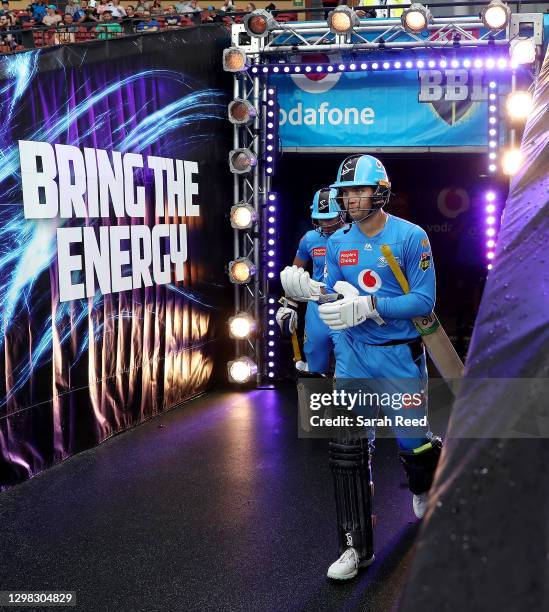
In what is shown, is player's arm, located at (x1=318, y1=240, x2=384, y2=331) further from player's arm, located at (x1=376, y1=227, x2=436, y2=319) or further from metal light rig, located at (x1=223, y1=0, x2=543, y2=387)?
metal light rig, located at (x1=223, y1=0, x2=543, y2=387)

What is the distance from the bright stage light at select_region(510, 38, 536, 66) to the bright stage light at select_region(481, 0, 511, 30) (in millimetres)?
215

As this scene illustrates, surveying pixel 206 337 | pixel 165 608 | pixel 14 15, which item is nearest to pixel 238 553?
pixel 165 608

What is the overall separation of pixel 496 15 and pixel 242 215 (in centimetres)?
302

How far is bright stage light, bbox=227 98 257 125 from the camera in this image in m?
8.48

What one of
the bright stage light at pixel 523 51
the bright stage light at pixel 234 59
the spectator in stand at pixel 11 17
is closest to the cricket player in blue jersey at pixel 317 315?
the bright stage light at pixel 234 59

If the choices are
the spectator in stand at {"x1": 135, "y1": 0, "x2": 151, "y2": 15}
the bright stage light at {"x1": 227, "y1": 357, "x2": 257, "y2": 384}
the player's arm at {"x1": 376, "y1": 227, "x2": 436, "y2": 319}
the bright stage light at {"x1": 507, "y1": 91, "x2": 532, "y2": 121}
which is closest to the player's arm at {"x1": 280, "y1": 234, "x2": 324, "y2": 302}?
the player's arm at {"x1": 376, "y1": 227, "x2": 436, "y2": 319}

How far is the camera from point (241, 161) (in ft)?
28.1

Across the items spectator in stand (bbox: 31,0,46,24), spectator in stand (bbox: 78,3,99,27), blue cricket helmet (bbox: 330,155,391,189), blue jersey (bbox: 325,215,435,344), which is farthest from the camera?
spectator in stand (bbox: 31,0,46,24)

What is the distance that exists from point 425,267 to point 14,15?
13378 mm

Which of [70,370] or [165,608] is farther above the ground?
[70,370]

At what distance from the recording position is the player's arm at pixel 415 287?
401cm

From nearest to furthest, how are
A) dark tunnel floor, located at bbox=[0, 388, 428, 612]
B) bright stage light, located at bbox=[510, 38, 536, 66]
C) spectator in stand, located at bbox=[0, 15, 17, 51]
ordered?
dark tunnel floor, located at bbox=[0, 388, 428, 612] < bright stage light, located at bbox=[510, 38, 536, 66] < spectator in stand, located at bbox=[0, 15, 17, 51]

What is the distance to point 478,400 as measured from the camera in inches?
34.4

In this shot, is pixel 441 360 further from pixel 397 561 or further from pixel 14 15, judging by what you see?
pixel 14 15
